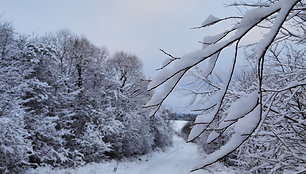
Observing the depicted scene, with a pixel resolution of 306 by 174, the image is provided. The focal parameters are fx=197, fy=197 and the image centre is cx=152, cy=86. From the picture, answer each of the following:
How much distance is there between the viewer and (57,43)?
1584 centimetres

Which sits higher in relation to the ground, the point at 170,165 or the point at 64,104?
the point at 64,104

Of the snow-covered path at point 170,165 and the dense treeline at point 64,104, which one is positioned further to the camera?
the snow-covered path at point 170,165

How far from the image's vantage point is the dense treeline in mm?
7062

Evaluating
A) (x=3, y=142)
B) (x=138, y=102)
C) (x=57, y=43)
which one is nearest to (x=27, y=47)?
(x=3, y=142)

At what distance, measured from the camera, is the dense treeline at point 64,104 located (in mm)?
7062

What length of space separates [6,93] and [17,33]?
2940 mm

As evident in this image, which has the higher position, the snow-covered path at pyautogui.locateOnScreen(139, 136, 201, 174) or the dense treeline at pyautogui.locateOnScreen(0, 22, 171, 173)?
the dense treeline at pyautogui.locateOnScreen(0, 22, 171, 173)

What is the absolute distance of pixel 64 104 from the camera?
1104 centimetres

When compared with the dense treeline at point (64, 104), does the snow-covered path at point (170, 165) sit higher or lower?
lower

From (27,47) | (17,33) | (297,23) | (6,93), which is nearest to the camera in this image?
(297,23)

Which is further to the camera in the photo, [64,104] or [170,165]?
[170,165]

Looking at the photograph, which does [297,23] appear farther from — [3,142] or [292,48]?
[3,142]

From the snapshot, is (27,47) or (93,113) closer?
(27,47)

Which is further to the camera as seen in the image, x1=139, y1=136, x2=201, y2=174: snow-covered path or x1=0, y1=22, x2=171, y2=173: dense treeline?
x1=139, y1=136, x2=201, y2=174: snow-covered path
